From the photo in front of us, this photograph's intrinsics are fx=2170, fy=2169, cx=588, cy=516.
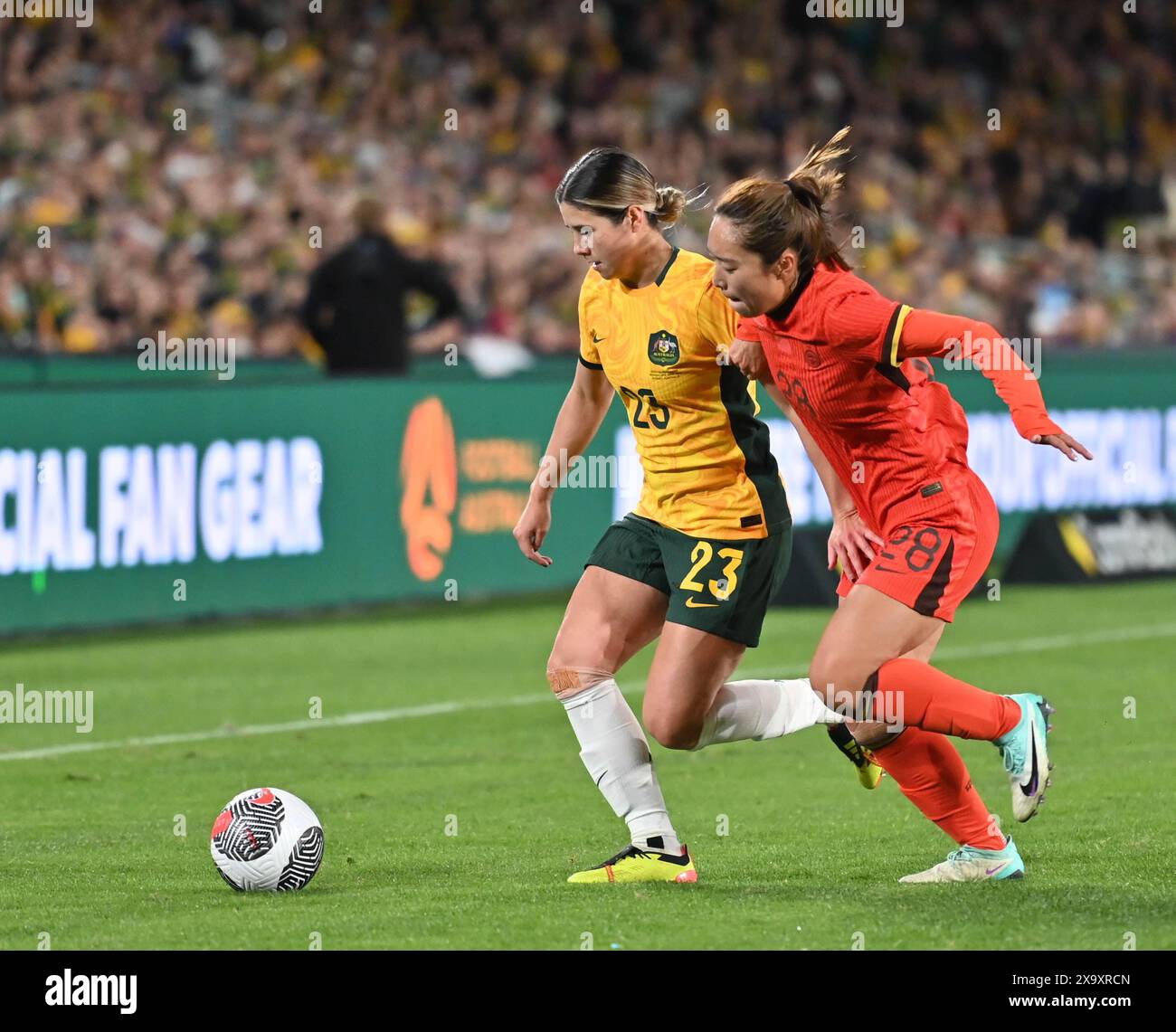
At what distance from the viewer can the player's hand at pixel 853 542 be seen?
6094 mm

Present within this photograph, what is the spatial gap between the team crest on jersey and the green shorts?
0.50 metres

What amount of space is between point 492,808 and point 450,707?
2.68 m

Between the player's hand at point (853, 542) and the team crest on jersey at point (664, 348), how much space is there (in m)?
0.69

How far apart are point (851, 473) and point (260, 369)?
29.4ft

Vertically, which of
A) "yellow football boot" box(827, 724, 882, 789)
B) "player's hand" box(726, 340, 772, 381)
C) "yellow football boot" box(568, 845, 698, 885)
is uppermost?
"player's hand" box(726, 340, 772, 381)

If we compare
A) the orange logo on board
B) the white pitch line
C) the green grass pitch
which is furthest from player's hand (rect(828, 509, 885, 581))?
the orange logo on board

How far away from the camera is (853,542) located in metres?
6.12

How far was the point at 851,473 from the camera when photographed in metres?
6.12

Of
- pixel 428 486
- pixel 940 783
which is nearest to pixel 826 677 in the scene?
pixel 940 783

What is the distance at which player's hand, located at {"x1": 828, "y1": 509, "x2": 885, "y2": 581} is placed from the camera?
6.09 meters

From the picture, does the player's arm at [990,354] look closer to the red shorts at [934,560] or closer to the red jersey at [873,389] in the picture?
the red jersey at [873,389]

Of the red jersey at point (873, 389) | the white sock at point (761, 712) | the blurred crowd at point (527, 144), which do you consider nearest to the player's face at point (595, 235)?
the red jersey at point (873, 389)

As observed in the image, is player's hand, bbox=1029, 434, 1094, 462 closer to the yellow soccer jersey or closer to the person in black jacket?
the yellow soccer jersey

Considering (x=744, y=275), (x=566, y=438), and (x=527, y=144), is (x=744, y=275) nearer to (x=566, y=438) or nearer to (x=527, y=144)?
(x=566, y=438)
